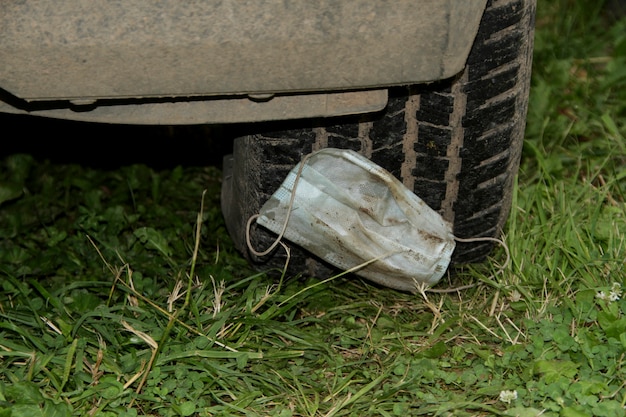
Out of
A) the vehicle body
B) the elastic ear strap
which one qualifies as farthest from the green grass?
the vehicle body

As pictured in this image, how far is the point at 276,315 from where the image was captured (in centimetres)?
210

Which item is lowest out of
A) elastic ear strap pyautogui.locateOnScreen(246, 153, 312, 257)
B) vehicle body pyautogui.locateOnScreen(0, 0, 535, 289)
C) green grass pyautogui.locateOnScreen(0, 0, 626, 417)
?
green grass pyautogui.locateOnScreen(0, 0, 626, 417)

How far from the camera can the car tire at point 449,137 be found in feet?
6.66

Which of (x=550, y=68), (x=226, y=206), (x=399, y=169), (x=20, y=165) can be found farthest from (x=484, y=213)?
(x=20, y=165)

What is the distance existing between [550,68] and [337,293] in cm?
131

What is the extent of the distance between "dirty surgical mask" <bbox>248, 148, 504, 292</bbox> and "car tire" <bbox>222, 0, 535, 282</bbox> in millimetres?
50

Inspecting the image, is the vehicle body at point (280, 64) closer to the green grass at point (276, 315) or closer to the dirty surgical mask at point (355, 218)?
the dirty surgical mask at point (355, 218)

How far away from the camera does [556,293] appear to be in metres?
2.18

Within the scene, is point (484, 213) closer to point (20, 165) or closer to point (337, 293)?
point (337, 293)

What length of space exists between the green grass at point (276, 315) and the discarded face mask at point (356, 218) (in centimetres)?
13

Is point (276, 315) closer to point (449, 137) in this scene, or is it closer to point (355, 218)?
Result: point (355, 218)

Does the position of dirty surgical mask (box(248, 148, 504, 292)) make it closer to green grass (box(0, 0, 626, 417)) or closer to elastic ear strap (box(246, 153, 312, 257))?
elastic ear strap (box(246, 153, 312, 257))

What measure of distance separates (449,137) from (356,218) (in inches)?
10.8

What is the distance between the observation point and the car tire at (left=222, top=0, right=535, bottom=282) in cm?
203
